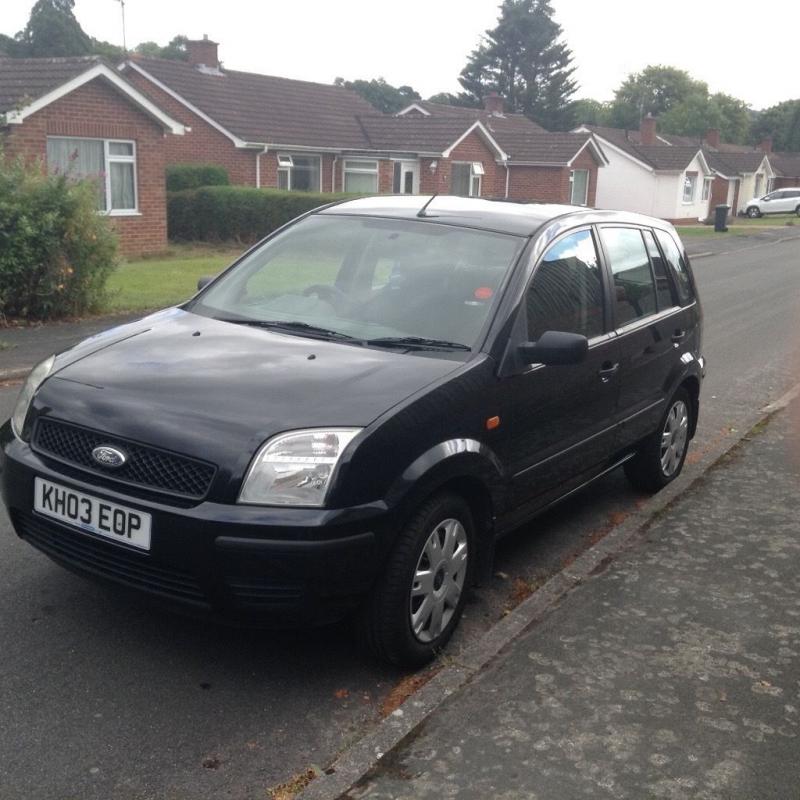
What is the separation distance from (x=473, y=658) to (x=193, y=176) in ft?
81.0

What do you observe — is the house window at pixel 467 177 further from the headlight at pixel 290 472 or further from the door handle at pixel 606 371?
the headlight at pixel 290 472

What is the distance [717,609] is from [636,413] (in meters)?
1.42

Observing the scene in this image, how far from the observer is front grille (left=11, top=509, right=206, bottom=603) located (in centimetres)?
355

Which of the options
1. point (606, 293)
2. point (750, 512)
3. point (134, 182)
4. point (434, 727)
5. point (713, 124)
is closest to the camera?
point (434, 727)

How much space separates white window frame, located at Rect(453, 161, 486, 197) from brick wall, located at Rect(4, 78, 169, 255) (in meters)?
17.4

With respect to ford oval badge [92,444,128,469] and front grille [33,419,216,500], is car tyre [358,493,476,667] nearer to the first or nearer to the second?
front grille [33,419,216,500]

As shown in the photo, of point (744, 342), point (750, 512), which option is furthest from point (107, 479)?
point (744, 342)

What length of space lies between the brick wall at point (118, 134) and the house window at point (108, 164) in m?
0.17

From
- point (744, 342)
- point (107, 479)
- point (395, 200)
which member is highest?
point (395, 200)

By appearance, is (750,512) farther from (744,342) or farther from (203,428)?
(744,342)

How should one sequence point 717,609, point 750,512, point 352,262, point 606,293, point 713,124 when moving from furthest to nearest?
point 713,124
point 750,512
point 606,293
point 352,262
point 717,609

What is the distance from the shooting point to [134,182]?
840 inches

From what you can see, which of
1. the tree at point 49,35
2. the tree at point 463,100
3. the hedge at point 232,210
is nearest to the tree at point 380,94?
the tree at point 463,100

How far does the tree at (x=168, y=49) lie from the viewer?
8988 cm
